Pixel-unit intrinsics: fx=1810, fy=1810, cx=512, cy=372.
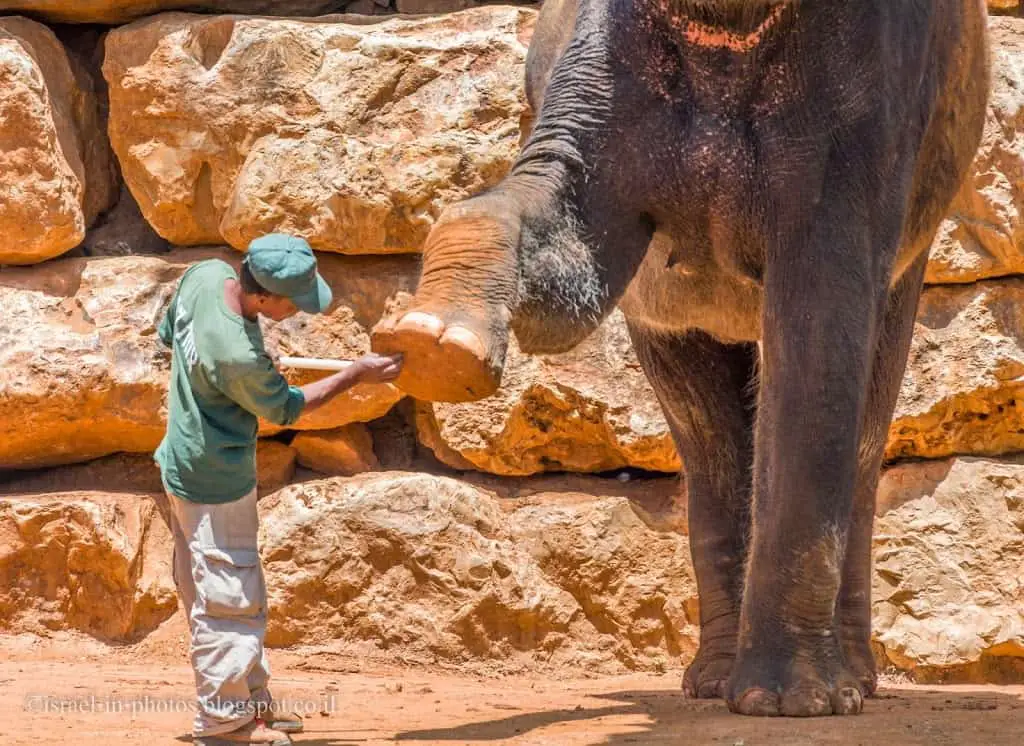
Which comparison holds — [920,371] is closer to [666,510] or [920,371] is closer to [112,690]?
[666,510]

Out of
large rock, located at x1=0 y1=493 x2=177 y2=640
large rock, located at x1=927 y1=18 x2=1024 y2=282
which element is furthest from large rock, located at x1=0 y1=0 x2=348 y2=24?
large rock, located at x1=927 y1=18 x2=1024 y2=282

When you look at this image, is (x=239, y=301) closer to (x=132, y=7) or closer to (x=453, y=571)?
(x=453, y=571)

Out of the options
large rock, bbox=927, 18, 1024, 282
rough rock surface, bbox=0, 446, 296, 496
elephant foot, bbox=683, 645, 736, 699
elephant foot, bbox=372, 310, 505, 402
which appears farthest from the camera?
rough rock surface, bbox=0, 446, 296, 496

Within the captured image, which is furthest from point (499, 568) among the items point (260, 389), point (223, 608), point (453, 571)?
point (260, 389)

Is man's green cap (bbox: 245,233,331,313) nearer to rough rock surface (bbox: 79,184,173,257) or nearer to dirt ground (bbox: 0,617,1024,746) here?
dirt ground (bbox: 0,617,1024,746)

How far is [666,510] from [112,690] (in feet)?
6.89

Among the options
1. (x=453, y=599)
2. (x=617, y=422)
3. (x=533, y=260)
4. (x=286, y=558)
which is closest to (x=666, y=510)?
→ (x=617, y=422)

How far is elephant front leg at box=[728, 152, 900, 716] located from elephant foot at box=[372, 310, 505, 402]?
79 centimetres

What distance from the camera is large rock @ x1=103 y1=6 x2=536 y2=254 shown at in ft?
19.1

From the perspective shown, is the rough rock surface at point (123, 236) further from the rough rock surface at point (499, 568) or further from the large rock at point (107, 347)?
the rough rock surface at point (499, 568)

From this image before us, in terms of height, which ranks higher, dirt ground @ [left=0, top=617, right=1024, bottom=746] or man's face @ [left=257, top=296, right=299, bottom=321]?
man's face @ [left=257, top=296, right=299, bottom=321]

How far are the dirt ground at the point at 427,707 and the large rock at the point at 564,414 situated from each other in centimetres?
73

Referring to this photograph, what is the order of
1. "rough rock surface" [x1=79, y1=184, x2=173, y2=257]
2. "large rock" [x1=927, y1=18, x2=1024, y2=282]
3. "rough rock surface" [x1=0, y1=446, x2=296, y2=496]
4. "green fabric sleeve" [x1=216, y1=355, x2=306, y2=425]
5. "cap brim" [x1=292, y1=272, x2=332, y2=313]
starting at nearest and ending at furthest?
1. "green fabric sleeve" [x1=216, y1=355, x2=306, y2=425]
2. "cap brim" [x1=292, y1=272, x2=332, y2=313]
3. "large rock" [x1=927, y1=18, x2=1024, y2=282]
4. "rough rock surface" [x1=0, y1=446, x2=296, y2=496]
5. "rough rock surface" [x1=79, y1=184, x2=173, y2=257]

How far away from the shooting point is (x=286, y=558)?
5770 millimetres
